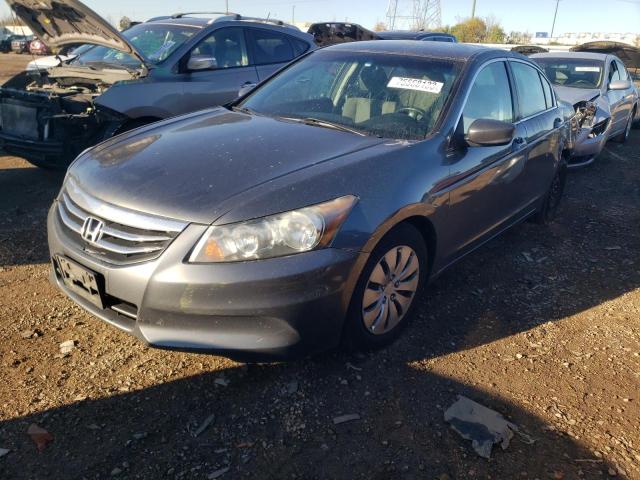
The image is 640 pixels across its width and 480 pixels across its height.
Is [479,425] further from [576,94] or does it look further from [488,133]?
[576,94]

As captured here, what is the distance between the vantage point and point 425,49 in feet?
12.3

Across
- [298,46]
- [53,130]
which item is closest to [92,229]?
[53,130]

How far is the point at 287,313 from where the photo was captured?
7.69 ft

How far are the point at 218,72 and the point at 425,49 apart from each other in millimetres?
2990

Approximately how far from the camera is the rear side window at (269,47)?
6.48 metres

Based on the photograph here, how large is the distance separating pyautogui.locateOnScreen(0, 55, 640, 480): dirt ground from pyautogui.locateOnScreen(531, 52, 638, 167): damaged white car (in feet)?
12.9

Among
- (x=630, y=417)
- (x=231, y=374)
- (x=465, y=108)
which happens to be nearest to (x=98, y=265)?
(x=231, y=374)

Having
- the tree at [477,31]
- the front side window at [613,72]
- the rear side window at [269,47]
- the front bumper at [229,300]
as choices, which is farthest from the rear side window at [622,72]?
the tree at [477,31]

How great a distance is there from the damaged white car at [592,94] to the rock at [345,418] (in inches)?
227

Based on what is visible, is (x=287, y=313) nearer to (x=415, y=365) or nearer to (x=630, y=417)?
(x=415, y=365)

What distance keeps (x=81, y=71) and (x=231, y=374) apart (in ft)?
14.7

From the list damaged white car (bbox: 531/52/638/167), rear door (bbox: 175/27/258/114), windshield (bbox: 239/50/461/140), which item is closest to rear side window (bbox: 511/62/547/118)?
windshield (bbox: 239/50/461/140)

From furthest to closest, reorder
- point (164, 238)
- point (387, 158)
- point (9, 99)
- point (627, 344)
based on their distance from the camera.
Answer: point (9, 99), point (627, 344), point (387, 158), point (164, 238)

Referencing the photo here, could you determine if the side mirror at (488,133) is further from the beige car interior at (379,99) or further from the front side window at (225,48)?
the front side window at (225,48)
